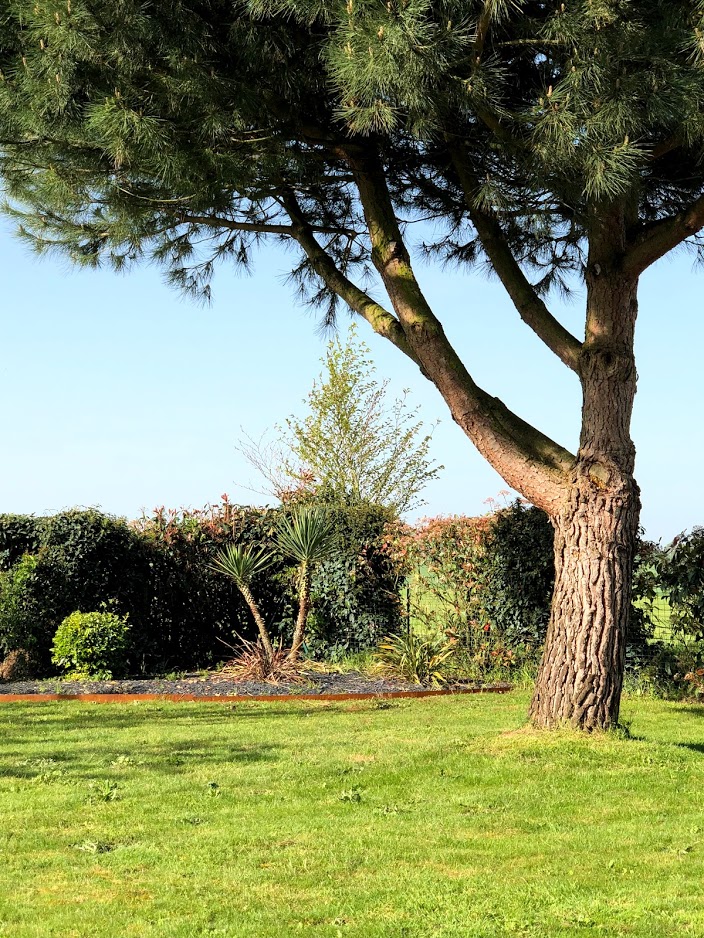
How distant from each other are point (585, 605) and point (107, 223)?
6.05 m

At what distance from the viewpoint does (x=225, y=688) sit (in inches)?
431

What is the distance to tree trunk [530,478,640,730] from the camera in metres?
7.29

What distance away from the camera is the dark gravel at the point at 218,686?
35.2ft

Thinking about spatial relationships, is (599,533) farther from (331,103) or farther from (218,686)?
(218,686)

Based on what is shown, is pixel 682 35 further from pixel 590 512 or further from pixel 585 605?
pixel 585 605

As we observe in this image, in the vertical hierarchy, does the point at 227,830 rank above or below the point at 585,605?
below

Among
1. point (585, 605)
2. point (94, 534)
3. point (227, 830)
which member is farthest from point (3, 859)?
point (94, 534)

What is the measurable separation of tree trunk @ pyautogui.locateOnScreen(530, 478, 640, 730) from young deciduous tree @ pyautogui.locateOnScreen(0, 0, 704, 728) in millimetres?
15

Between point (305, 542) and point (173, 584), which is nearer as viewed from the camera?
point (305, 542)

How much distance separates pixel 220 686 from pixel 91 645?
1810 mm

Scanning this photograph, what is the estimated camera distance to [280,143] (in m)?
8.18

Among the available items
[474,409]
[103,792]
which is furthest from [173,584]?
[103,792]

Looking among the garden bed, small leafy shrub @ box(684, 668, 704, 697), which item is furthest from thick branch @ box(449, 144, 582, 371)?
the garden bed

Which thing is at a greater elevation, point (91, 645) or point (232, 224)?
point (232, 224)
